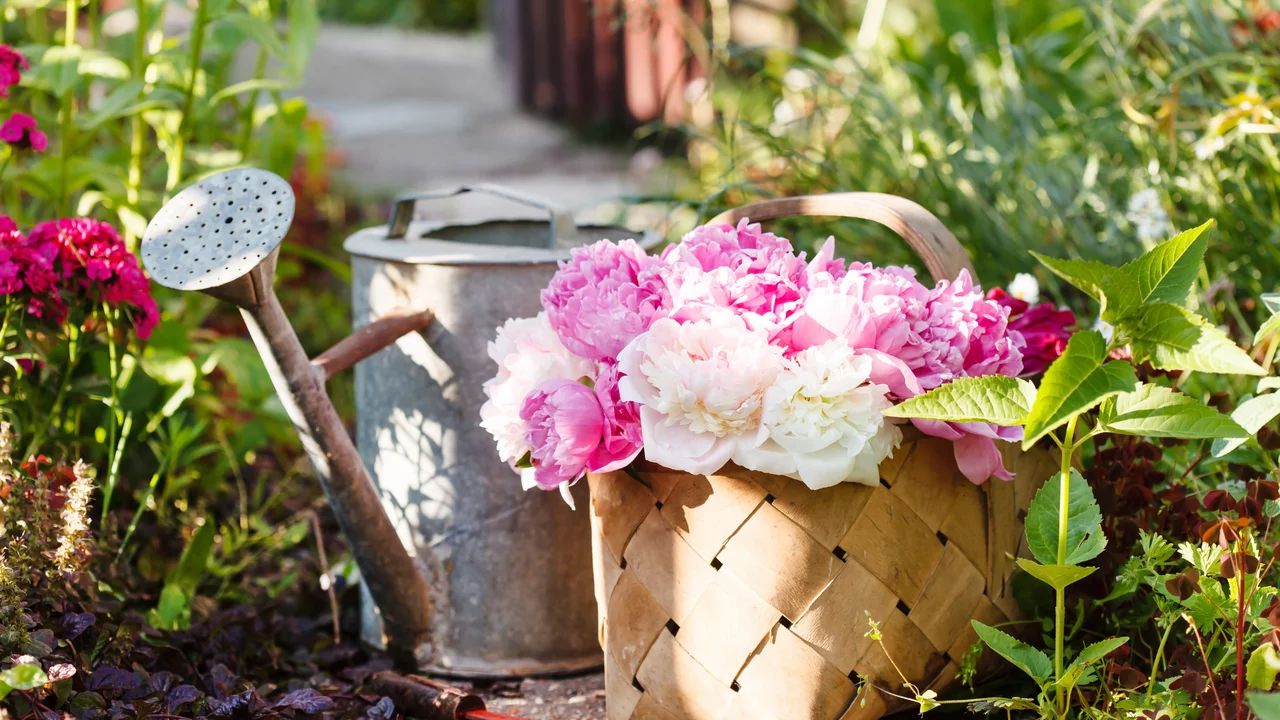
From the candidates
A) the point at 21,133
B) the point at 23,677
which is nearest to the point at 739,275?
the point at 23,677

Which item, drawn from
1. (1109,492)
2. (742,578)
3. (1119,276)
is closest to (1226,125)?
(1109,492)

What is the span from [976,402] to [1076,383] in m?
0.08

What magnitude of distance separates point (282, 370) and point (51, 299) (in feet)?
1.22

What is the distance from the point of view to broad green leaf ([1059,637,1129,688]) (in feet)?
3.34

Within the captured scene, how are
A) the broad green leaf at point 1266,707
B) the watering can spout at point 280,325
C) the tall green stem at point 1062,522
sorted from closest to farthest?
1. the broad green leaf at point 1266,707
2. the tall green stem at point 1062,522
3. the watering can spout at point 280,325

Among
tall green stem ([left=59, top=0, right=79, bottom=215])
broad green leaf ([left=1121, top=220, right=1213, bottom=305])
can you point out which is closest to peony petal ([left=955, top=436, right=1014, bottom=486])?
broad green leaf ([left=1121, top=220, right=1213, bottom=305])

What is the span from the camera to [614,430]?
110 centimetres

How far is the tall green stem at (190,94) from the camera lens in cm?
175

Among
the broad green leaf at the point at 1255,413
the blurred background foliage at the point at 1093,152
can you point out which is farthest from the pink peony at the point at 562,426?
the blurred background foliage at the point at 1093,152

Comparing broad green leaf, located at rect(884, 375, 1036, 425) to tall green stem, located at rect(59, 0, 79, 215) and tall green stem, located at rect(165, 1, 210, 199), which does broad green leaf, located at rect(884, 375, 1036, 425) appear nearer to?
tall green stem, located at rect(165, 1, 210, 199)

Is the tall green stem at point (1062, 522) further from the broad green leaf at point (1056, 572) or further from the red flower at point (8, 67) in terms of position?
the red flower at point (8, 67)

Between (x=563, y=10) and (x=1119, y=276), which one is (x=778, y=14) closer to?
(x=563, y=10)

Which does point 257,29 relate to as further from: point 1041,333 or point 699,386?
point 1041,333

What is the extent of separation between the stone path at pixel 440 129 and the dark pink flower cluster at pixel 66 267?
1.49 m
